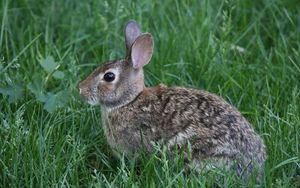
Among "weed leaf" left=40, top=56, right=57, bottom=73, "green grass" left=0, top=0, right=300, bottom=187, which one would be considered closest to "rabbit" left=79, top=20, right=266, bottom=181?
"green grass" left=0, top=0, right=300, bottom=187

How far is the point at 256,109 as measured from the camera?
239 inches

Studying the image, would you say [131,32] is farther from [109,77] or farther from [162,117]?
[162,117]

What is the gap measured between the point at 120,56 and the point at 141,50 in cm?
100

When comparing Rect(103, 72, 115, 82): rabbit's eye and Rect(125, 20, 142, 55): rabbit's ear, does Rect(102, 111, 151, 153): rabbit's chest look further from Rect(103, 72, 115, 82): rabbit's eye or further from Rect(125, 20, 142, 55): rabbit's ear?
Rect(125, 20, 142, 55): rabbit's ear

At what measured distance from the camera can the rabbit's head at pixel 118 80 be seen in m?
5.91

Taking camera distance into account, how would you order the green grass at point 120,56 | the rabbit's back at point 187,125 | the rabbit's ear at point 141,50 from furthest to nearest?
the rabbit's ear at point 141,50 → the rabbit's back at point 187,125 → the green grass at point 120,56

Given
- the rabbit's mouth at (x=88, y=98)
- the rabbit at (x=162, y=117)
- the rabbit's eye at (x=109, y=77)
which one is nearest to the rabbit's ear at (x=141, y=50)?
the rabbit at (x=162, y=117)

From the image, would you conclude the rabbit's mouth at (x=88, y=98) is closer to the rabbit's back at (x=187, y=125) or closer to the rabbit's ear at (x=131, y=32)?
the rabbit's back at (x=187, y=125)

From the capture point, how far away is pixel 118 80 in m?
5.93

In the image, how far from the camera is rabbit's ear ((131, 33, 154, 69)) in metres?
5.88

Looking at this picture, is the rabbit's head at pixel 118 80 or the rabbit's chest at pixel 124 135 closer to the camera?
the rabbit's chest at pixel 124 135

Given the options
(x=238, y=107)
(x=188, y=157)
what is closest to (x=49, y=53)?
(x=238, y=107)

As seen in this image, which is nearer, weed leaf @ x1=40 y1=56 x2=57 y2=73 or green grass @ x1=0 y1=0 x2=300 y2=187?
green grass @ x1=0 y1=0 x2=300 y2=187

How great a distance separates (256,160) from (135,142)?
0.85m
